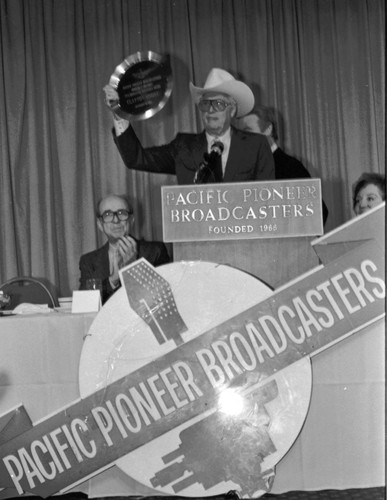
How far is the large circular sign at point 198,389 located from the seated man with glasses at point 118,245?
908 millimetres

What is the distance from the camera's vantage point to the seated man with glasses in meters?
3.57

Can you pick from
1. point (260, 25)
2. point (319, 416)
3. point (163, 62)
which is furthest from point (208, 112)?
point (319, 416)

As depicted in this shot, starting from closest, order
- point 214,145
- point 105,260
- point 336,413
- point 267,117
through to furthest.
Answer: point 336,413 < point 214,145 < point 105,260 < point 267,117

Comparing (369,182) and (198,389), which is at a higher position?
(369,182)

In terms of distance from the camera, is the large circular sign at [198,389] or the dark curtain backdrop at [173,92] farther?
the dark curtain backdrop at [173,92]

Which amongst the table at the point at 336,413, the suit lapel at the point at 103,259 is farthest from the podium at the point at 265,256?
the suit lapel at the point at 103,259

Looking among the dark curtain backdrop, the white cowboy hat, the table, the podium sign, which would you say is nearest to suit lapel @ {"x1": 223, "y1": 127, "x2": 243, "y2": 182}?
the white cowboy hat

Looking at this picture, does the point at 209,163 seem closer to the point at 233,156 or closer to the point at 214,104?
the point at 233,156

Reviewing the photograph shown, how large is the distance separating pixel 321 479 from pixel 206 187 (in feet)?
3.37

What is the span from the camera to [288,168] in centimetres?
369

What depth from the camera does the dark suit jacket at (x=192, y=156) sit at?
355cm

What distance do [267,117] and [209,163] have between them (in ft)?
2.00

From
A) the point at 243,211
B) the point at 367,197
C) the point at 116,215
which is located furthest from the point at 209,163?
the point at 367,197

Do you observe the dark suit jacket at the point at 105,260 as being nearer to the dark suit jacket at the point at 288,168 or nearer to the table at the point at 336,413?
the dark suit jacket at the point at 288,168
